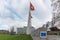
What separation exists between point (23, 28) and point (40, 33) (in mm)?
3059

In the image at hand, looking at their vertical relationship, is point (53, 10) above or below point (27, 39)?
above

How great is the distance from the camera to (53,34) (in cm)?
1395

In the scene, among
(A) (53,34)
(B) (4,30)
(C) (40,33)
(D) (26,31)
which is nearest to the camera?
(C) (40,33)

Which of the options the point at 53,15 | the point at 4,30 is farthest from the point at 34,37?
the point at 53,15

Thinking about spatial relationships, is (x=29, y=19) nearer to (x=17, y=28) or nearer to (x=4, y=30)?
(x=17, y=28)

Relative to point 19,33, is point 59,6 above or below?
Result: above

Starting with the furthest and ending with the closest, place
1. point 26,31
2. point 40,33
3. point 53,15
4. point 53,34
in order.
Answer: point 53,15
point 26,31
point 53,34
point 40,33

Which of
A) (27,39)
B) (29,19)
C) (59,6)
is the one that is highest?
(59,6)

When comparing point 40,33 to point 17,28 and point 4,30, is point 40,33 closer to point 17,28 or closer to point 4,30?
point 17,28

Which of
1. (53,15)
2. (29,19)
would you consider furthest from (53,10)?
(29,19)

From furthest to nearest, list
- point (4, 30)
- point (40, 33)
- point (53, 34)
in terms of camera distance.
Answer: point (4, 30) < point (53, 34) < point (40, 33)

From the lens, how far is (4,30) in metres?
16.4

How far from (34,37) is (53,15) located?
6.82 meters

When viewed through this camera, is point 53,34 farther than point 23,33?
No
